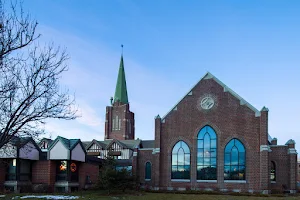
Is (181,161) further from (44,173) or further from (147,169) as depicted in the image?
(44,173)

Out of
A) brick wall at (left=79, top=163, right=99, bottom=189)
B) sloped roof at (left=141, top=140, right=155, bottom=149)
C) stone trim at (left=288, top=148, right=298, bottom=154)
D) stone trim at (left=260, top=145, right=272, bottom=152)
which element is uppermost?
stone trim at (left=260, top=145, right=272, bottom=152)

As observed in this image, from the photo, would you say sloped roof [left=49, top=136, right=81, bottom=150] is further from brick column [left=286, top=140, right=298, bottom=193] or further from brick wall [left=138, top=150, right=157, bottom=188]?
brick column [left=286, top=140, right=298, bottom=193]

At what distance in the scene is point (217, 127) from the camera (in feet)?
106

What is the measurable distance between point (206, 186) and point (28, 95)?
24119 millimetres

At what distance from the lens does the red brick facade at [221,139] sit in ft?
98.6

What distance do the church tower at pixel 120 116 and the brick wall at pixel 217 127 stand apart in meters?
44.2

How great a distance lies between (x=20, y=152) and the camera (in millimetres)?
28906

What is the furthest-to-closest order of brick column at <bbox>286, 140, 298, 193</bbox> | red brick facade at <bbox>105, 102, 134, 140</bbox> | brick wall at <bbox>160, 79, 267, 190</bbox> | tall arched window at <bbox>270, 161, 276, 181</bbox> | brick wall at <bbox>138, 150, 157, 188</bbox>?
red brick facade at <bbox>105, 102, 134, 140</bbox> < brick wall at <bbox>138, 150, 157, 188</bbox> < tall arched window at <bbox>270, 161, 276, 181</bbox> < brick wall at <bbox>160, 79, 267, 190</bbox> < brick column at <bbox>286, 140, 298, 193</bbox>

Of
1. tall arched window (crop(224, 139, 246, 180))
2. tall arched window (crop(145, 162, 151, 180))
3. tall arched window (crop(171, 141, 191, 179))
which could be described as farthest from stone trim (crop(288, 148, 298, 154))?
tall arched window (crop(145, 162, 151, 180))

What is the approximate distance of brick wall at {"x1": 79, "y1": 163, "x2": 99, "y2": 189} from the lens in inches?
1332

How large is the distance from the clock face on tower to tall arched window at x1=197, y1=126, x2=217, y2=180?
2043 millimetres

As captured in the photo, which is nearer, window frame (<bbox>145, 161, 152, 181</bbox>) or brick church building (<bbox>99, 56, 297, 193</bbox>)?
brick church building (<bbox>99, 56, 297, 193</bbox>)

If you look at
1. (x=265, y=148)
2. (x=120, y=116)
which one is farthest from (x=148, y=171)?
(x=120, y=116)

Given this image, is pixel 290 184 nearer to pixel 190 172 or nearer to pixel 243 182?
pixel 243 182
